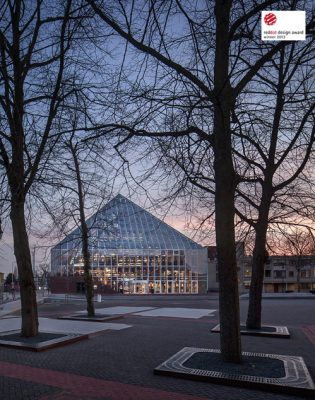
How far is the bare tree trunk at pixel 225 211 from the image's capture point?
30.0 ft

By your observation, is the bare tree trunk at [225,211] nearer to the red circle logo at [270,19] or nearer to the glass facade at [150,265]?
the red circle logo at [270,19]

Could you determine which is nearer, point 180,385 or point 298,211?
point 180,385

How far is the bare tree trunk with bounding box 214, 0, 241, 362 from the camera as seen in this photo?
9.15m

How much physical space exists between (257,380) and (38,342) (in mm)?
5921

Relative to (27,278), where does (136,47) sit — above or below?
above

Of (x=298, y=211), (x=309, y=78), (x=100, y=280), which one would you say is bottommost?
(x=100, y=280)

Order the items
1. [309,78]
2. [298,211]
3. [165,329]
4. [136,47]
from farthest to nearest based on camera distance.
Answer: [165,329], [298,211], [309,78], [136,47]

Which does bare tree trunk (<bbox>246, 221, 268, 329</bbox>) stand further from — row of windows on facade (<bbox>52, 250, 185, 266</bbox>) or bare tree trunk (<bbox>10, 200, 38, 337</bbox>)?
row of windows on facade (<bbox>52, 250, 185, 266</bbox>)

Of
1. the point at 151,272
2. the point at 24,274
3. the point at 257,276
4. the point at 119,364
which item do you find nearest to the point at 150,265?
the point at 151,272

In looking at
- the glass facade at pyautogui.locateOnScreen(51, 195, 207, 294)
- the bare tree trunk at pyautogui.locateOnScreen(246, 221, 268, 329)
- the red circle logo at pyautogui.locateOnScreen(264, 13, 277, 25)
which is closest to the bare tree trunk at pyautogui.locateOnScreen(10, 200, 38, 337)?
the bare tree trunk at pyautogui.locateOnScreen(246, 221, 268, 329)

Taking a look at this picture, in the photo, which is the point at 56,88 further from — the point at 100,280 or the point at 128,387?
the point at 100,280

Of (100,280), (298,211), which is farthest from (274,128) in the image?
(100,280)

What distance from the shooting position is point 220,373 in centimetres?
823

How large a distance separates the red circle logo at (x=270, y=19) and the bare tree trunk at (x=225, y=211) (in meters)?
0.96
